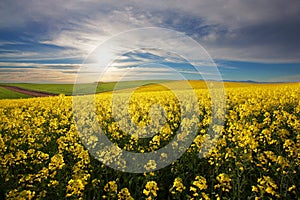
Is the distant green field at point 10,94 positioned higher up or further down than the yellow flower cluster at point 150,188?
higher up

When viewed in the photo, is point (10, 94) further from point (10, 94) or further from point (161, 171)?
point (161, 171)

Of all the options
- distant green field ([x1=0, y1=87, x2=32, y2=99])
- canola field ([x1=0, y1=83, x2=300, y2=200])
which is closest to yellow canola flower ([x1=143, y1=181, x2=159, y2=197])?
canola field ([x1=0, y1=83, x2=300, y2=200])

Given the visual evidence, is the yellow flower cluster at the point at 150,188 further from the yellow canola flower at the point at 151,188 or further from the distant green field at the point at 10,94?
the distant green field at the point at 10,94

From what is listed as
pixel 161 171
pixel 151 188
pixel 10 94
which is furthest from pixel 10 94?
pixel 151 188

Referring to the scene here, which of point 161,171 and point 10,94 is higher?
point 10,94

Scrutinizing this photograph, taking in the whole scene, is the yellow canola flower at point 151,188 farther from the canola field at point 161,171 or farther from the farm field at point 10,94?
the farm field at point 10,94

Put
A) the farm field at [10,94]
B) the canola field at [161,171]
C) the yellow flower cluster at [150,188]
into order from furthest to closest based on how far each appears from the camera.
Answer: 1. the farm field at [10,94]
2. the canola field at [161,171]
3. the yellow flower cluster at [150,188]

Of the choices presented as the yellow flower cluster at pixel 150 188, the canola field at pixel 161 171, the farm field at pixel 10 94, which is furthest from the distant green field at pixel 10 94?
the yellow flower cluster at pixel 150 188

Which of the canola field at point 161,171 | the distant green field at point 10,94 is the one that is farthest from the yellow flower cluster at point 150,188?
the distant green field at point 10,94

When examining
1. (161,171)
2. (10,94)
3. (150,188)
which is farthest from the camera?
(10,94)

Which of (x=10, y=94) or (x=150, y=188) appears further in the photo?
(x=10, y=94)

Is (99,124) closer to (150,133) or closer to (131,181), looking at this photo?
(150,133)

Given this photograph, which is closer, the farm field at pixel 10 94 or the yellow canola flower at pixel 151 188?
the yellow canola flower at pixel 151 188

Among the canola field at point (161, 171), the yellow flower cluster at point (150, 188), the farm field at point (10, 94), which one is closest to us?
the yellow flower cluster at point (150, 188)
